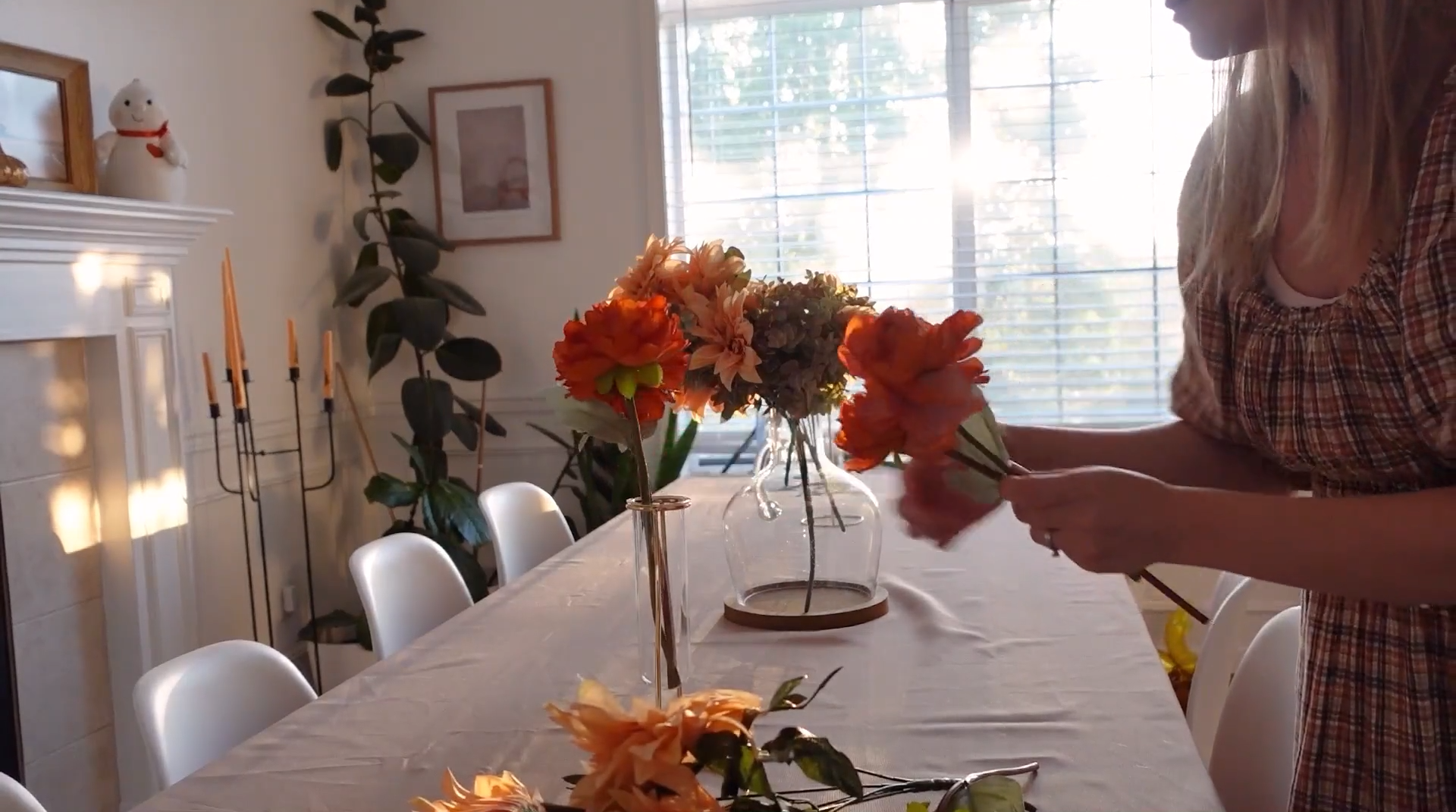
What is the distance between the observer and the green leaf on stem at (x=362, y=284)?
11.5 ft

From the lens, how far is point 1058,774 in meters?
1.03

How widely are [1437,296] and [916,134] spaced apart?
2.95m

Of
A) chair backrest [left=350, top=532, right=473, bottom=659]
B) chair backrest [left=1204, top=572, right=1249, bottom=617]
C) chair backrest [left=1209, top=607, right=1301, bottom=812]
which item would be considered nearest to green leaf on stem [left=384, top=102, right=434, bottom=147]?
chair backrest [left=350, top=532, right=473, bottom=659]

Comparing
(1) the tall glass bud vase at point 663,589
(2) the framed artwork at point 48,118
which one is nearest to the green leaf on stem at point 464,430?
(2) the framed artwork at point 48,118

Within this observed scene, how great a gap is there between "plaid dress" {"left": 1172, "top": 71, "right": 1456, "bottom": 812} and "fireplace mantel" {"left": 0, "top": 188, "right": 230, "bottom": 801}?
2262mm

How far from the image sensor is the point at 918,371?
716 millimetres

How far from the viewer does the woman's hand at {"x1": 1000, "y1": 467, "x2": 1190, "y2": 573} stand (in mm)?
832

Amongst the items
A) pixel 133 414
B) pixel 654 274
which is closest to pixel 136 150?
pixel 133 414

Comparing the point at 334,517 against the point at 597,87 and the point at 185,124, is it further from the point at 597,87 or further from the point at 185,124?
the point at 597,87

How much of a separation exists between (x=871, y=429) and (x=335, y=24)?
3318mm

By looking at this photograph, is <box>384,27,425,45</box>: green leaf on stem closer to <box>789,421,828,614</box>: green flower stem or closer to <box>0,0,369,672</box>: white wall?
<box>0,0,369,672</box>: white wall

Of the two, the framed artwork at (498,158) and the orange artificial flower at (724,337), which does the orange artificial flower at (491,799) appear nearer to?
the orange artificial flower at (724,337)

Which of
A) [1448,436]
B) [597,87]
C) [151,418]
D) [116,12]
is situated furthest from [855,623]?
[597,87]

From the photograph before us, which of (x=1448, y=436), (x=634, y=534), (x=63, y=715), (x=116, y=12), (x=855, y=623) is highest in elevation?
(x=116, y=12)
